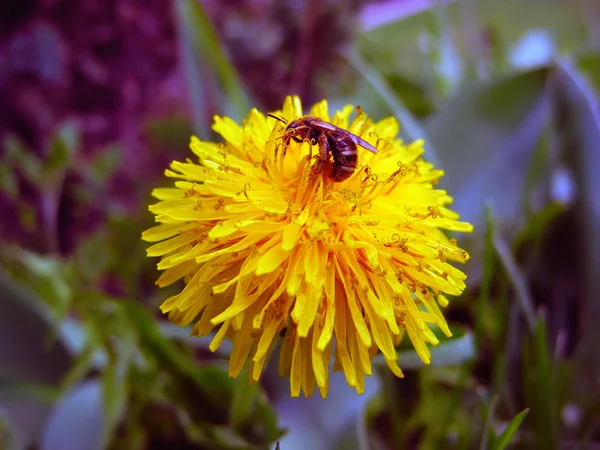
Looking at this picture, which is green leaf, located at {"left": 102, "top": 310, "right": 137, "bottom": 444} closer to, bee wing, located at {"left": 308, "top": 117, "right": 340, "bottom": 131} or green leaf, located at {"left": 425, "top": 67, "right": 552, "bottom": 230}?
bee wing, located at {"left": 308, "top": 117, "right": 340, "bottom": 131}

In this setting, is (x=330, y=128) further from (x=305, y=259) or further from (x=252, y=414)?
(x=252, y=414)

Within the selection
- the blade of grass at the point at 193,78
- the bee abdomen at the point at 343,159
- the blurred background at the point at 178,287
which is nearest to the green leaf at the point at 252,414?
the blurred background at the point at 178,287

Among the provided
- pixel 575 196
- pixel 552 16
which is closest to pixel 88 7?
pixel 575 196

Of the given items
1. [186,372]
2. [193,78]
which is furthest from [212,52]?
[186,372]

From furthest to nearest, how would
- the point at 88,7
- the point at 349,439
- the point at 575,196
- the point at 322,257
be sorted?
1. the point at 88,7
2. the point at 575,196
3. the point at 349,439
4. the point at 322,257

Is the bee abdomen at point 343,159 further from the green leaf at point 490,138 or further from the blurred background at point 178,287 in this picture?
the green leaf at point 490,138

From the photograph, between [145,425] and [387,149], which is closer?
[387,149]

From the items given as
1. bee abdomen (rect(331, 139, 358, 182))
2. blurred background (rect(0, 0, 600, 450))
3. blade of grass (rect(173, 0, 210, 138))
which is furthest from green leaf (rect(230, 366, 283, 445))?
blade of grass (rect(173, 0, 210, 138))

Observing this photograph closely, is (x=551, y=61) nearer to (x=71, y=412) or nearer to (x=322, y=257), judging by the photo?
(x=322, y=257)
